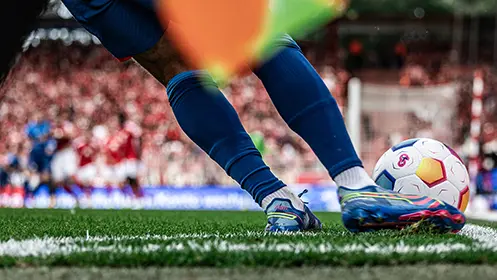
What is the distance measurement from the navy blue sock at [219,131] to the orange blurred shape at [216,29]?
0.26ft

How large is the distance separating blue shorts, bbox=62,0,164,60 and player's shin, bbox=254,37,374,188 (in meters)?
0.33

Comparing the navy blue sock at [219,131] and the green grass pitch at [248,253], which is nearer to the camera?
the green grass pitch at [248,253]

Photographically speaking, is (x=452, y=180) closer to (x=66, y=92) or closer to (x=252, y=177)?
(x=252, y=177)

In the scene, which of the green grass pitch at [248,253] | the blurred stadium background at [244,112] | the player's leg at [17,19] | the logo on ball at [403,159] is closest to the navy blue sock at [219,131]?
the green grass pitch at [248,253]

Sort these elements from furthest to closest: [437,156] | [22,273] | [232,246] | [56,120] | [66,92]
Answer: [66,92] < [56,120] < [437,156] < [232,246] < [22,273]

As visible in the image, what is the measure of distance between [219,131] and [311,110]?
0.27m

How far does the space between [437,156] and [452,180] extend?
0.28 meters

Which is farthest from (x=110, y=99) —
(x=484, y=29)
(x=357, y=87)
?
(x=484, y=29)

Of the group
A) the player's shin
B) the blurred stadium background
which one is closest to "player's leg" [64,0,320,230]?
the player's shin

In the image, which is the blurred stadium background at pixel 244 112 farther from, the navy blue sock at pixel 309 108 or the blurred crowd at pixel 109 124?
the navy blue sock at pixel 309 108

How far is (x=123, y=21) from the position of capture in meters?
2.16

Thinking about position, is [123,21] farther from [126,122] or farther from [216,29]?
[126,122]

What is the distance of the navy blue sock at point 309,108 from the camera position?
2125mm

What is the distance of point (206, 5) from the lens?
1.98m
